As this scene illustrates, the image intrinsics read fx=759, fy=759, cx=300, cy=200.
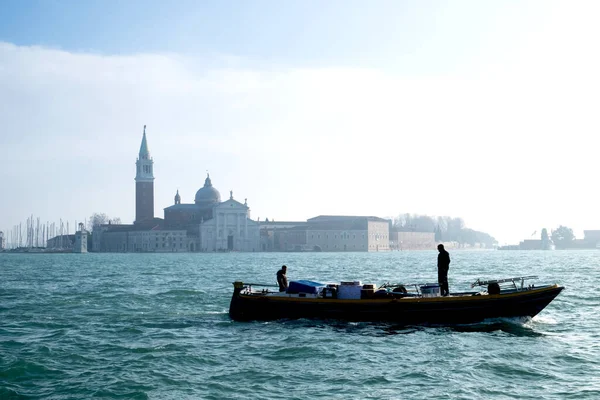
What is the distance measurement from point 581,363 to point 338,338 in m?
6.10

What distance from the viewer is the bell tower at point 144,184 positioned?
154625mm

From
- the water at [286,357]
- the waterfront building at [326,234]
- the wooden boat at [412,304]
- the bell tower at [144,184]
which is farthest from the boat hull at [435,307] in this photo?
the waterfront building at [326,234]

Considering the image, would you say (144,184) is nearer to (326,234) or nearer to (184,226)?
(184,226)

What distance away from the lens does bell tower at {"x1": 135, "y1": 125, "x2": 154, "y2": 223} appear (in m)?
155

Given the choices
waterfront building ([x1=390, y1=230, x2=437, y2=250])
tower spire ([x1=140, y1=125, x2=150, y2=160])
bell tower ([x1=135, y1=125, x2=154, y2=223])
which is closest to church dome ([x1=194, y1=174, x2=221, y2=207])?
bell tower ([x1=135, y1=125, x2=154, y2=223])

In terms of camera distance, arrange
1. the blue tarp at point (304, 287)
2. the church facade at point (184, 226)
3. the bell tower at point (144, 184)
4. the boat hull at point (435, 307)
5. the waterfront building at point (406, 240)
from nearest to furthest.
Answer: the boat hull at point (435, 307) < the blue tarp at point (304, 287) < the church facade at point (184, 226) < the bell tower at point (144, 184) < the waterfront building at point (406, 240)

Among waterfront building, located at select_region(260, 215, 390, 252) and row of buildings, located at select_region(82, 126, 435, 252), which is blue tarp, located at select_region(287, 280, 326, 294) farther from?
waterfront building, located at select_region(260, 215, 390, 252)

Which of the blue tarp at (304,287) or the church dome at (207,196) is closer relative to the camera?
the blue tarp at (304,287)

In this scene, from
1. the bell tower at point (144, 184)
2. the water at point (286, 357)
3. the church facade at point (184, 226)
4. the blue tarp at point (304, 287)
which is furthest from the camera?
the bell tower at point (144, 184)

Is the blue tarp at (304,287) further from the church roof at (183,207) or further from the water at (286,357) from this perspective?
the church roof at (183,207)

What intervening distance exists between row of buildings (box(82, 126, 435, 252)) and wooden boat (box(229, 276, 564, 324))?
5127 inches

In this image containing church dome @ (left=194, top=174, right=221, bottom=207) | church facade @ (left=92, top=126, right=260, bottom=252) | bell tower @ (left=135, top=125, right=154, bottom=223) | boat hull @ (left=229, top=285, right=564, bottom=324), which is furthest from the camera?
church dome @ (left=194, top=174, right=221, bottom=207)

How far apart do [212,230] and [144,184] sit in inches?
684

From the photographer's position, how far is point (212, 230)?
498 feet
